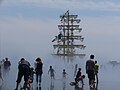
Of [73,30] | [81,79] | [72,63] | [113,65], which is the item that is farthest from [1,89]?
[113,65]

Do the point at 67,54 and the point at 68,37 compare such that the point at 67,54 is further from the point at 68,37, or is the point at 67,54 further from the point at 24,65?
the point at 24,65

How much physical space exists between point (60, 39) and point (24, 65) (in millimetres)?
80359

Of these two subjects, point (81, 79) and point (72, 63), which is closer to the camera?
point (81, 79)

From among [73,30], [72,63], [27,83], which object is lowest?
[27,83]

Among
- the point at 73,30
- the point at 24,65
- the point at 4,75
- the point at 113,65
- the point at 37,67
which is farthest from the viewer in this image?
the point at 113,65

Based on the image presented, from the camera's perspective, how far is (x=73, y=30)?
358 ft

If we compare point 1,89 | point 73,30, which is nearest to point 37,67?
point 1,89

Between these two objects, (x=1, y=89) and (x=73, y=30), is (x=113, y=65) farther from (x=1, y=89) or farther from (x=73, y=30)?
(x=1, y=89)

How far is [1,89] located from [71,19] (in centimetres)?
8183

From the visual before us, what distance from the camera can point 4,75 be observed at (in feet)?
135

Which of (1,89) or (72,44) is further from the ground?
(72,44)

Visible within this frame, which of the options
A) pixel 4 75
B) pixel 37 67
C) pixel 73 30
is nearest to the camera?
pixel 37 67

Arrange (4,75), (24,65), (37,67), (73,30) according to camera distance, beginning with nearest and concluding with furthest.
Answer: (24,65)
(37,67)
(4,75)
(73,30)

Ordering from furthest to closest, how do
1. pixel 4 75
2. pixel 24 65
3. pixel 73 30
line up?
pixel 73 30 < pixel 4 75 < pixel 24 65
